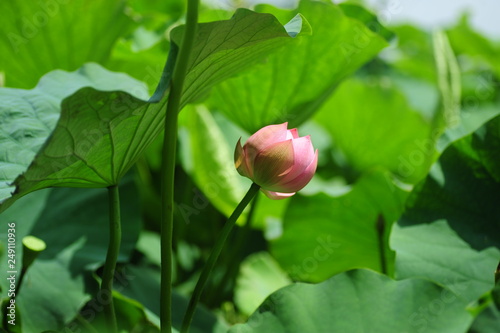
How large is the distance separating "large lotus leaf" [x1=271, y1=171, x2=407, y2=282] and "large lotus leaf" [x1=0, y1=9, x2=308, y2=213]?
1.10ft

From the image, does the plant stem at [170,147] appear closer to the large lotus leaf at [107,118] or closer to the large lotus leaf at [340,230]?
the large lotus leaf at [107,118]

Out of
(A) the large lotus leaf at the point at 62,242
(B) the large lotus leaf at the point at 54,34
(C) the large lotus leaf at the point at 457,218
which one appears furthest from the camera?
(B) the large lotus leaf at the point at 54,34

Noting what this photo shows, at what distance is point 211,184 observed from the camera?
0.92m

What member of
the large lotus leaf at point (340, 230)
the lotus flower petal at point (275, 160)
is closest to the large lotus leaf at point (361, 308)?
the lotus flower petal at point (275, 160)

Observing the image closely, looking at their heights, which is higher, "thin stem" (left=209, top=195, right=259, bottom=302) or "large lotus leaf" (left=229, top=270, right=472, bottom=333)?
"large lotus leaf" (left=229, top=270, right=472, bottom=333)

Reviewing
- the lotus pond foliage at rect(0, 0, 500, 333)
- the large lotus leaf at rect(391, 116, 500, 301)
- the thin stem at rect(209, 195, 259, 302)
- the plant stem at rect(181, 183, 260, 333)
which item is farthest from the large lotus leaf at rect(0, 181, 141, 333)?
the large lotus leaf at rect(391, 116, 500, 301)

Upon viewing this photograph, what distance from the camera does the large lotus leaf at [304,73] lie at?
76cm

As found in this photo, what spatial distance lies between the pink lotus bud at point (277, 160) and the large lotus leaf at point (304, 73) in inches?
10.2

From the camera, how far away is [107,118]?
47 centimetres

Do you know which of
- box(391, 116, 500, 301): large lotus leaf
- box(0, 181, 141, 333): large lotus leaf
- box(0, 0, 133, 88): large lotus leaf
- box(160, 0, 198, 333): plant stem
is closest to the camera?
box(160, 0, 198, 333): plant stem

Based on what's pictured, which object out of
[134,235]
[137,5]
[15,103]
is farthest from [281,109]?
[137,5]

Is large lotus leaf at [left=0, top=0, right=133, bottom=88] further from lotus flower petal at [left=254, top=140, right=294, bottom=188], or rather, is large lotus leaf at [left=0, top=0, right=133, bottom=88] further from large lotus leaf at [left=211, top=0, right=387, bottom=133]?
lotus flower petal at [left=254, top=140, right=294, bottom=188]

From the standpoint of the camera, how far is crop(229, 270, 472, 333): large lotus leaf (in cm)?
49

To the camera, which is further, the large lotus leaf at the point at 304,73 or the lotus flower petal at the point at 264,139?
the large lotus leaf at the point at 304,73
